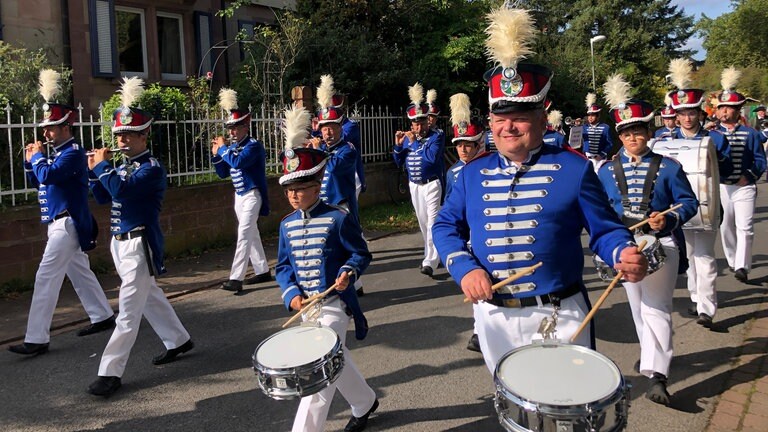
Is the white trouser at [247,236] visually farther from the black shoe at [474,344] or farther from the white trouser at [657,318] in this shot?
the white trouser at [657,318]

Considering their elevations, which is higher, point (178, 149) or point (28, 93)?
point (28, 93)

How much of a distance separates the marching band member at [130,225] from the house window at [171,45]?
11830mm

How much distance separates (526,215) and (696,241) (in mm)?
3996

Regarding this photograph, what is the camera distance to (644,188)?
16.4ft

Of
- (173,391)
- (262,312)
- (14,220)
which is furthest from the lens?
(14,220)

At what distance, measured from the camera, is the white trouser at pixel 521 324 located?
311cm

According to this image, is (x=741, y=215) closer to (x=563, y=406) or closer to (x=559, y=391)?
(x=559, y=391)

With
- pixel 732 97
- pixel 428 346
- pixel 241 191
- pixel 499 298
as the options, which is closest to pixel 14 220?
pixel 241 191

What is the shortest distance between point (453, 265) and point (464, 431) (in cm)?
164

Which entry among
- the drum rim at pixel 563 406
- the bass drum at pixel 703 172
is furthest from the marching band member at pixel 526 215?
the bass drum at pixel 703 172

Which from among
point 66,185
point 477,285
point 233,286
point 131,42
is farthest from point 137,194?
point 131,42

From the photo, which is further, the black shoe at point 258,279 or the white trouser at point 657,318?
the black shoe at point 258,279

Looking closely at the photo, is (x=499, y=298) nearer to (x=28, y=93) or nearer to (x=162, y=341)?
(x=162, y=341)

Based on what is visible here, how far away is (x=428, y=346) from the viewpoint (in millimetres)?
5980
